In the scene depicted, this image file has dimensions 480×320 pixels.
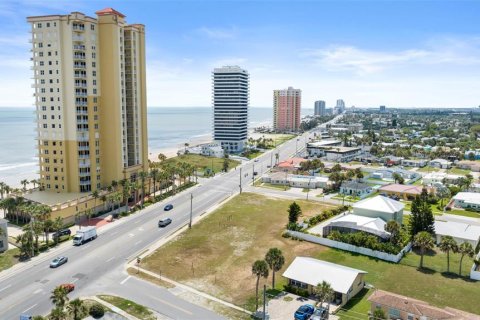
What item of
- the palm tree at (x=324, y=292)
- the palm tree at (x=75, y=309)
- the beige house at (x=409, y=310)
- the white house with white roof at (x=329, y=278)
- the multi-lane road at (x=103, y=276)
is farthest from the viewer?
the white house with white roof at (x=329, y=278)

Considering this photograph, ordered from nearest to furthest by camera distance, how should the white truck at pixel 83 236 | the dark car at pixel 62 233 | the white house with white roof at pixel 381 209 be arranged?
the white truck at pixel 83 236, the dark car at pixel 62 233, the white house with white roof at pixel 381 209

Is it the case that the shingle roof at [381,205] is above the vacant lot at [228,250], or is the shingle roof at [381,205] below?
above

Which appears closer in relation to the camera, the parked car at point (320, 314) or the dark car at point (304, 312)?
the parked car at point (320, 314)

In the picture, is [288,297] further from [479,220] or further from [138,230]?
[479,220]

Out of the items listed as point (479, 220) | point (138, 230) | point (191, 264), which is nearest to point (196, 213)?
point (138, 230)

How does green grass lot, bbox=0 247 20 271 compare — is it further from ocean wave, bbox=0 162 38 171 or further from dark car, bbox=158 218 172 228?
ocean wave, bbox=0 162 38 171

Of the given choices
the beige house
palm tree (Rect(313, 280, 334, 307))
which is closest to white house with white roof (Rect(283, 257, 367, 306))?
the beige house

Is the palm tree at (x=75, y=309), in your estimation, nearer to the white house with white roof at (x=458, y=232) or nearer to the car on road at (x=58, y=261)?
the car on road at (x=58, y=261)

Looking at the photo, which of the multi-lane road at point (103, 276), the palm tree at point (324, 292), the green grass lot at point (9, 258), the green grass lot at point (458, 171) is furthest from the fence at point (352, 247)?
the green grass lot at point (458, 171)
